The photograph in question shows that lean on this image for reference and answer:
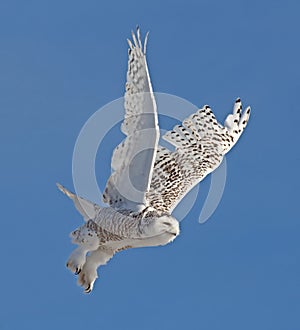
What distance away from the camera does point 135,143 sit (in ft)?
68.3

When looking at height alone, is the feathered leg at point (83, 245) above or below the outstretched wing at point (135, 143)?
below

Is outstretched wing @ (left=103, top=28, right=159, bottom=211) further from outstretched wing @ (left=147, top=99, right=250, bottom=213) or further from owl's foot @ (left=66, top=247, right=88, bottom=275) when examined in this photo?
outstretched wing @ (left=147, top=99, right=250, bottom=213)

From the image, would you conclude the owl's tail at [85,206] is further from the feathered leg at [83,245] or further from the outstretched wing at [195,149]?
the outstretched wing at [195,149]

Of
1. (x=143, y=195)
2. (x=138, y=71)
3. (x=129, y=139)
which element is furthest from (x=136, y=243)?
(x=138, y=71)

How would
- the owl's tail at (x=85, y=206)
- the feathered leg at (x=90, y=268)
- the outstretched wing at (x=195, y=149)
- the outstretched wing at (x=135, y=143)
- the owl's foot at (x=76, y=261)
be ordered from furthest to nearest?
the outstretched wing at (x=195, y=149), the feathered leg at (x=90, y=268), the owl's foot at (x=76, y=261), the owl's tail at (x=85, y=206), the outstretched wing at (x=135, y=143)

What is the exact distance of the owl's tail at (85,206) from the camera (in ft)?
70.8

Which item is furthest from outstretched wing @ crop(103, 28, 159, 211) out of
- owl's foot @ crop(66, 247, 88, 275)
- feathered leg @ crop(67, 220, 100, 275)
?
owl's foot @ crop(66, 247, 88, 275)

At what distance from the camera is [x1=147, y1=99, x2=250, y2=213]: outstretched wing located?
24281 millimetres

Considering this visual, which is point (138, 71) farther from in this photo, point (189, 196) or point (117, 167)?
point (189, 196)

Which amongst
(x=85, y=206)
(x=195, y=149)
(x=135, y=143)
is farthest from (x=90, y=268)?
(x=195, y=149)

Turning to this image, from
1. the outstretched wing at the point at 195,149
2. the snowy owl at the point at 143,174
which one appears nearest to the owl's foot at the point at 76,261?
the snowy owl at the point at 143,174

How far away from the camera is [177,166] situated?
24766 mm

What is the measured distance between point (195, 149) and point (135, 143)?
4694mm

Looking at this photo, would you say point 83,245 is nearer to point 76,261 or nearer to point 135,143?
point 76,261
